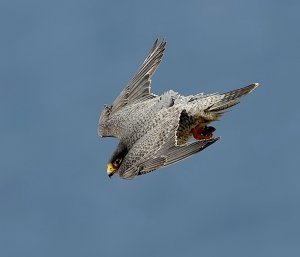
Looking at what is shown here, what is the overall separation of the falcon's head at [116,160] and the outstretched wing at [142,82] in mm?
2468

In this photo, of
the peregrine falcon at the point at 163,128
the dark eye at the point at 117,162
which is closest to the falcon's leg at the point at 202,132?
the peregrine falcon at the point at 163,128

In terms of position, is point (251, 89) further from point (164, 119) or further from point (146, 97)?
point (146, 97)

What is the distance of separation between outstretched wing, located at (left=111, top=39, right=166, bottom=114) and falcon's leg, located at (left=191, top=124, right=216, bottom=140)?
2.72m

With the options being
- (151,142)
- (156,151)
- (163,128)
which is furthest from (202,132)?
(156,151)

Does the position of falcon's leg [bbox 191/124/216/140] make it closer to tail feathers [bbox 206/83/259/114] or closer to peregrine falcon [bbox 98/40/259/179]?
peregrine falcon [bbox 98/40/259/179]

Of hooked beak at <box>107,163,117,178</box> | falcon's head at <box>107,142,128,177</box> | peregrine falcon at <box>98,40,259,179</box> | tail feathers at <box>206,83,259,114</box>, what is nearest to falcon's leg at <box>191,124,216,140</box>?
peregrine falcon at <box>98,40,259,179</box>

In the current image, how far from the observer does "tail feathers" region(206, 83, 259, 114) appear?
2455 cm

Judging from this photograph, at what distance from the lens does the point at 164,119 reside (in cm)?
2442

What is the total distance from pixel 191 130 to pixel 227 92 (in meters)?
1.30

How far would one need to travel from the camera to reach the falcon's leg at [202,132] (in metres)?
25.1

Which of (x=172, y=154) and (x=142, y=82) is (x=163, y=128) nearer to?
(x=172, y=154)

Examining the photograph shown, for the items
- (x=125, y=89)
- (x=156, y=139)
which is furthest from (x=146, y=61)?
(x=156, y=139)

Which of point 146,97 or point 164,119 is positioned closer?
point 164,119

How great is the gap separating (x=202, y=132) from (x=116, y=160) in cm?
218
